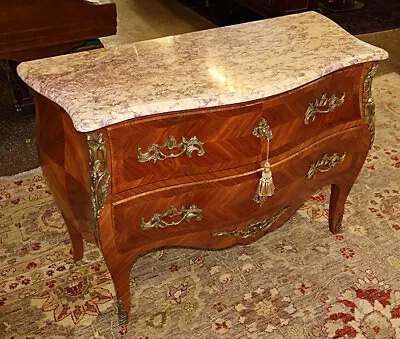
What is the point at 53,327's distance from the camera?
183 centimetres

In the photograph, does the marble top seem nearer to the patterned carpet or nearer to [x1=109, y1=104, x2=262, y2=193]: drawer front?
[x1=109, y1=104, x2=262, y2=193]: drawer front

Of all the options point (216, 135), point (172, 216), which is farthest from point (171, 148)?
point (172, 216)

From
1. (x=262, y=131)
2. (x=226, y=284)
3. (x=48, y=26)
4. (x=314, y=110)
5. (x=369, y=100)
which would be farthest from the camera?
(x=48, y=26)

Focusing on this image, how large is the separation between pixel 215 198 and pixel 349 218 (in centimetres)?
91

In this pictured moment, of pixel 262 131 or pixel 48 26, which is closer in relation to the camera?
pixel 262 131

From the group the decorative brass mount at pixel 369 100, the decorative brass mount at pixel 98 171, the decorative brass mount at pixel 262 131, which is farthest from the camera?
the decorative brass mount at pixel 369 100

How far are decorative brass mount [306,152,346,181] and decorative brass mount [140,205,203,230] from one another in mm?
429

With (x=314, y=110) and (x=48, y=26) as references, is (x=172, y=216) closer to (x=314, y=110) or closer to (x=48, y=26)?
(x=314, y=110)

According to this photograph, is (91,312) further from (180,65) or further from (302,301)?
(180,65)

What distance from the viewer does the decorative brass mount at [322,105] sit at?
165 cm

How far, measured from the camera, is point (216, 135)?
1518 mm

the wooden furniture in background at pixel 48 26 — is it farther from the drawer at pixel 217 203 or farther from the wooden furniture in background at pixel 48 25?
the drawer at pixel 217 203

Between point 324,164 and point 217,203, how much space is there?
44cm

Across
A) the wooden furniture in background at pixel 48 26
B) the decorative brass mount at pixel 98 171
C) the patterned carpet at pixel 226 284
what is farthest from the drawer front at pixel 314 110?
the wooden furniture in background at pixel 48 26
